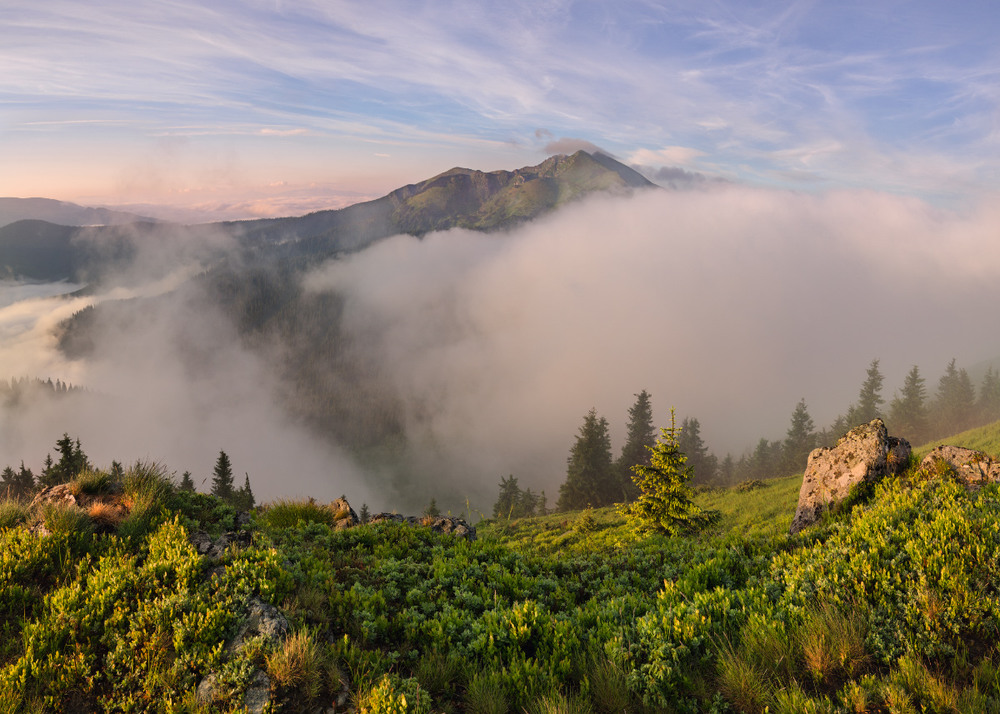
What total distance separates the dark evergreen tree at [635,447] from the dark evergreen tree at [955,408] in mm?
72048

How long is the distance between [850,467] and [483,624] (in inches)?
423

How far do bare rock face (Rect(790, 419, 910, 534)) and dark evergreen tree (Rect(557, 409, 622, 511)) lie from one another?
6333cm

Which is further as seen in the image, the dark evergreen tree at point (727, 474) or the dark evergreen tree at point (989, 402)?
the dark evergreen tree at point (989, 402)

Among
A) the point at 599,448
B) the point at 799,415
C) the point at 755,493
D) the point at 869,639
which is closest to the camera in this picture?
the point at 869,639

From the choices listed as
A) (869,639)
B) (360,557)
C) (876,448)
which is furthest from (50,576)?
(876,448)

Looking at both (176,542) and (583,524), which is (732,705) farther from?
(583,524)

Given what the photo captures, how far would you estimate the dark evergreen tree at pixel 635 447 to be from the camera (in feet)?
251

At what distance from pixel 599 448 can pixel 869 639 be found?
73.7 m

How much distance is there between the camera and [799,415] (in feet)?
318

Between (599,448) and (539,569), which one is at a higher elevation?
(539,569)

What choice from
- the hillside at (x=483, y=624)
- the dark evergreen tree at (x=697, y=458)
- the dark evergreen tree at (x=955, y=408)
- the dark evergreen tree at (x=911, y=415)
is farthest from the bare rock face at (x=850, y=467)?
the dark evergreen tree at (x=955, y=408)

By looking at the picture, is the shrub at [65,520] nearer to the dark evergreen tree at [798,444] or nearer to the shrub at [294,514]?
the shrub at [294,514]

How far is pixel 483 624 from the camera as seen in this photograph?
7520 millimetres

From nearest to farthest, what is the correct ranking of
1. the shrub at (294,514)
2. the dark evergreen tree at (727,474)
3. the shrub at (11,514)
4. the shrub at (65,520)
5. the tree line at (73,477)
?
the shrub at (65,520) < the shrub at (11,514) < the tree line at (73,477) < the shrub at (294,514) < the dark evergreen tree at (727,474)
